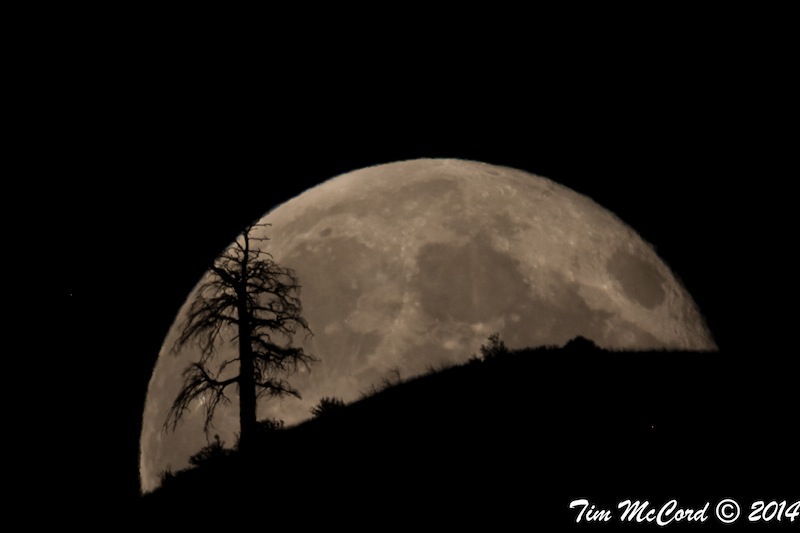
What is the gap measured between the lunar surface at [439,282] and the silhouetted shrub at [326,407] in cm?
14

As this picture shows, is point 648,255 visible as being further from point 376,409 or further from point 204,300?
point 204,300

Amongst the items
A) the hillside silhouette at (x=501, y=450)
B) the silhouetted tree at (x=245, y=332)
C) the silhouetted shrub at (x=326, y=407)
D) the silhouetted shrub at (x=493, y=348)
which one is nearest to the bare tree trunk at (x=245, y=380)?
the silhouetted tree at (x=245, y=332)

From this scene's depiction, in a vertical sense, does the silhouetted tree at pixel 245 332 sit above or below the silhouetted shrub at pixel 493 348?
above

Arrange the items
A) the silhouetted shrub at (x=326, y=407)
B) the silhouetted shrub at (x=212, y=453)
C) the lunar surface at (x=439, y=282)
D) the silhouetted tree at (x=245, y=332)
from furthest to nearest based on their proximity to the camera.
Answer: the lunar surface at (x=439, y=282), the silhouetted tree at (x=245, y=332), the silhouetted shrub at (x=212, y=453), the silhouetted shrub at (x=326, y=407)

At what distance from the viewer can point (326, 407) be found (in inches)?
375

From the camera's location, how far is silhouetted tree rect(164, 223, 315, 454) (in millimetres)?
9953

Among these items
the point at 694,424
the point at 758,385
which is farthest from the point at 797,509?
the point at 758,385

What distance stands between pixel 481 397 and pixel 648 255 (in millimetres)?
7092

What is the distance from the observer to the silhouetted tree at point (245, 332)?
9.95 meters

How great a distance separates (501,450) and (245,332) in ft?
15.0

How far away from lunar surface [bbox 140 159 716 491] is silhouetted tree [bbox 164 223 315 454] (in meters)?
0.26

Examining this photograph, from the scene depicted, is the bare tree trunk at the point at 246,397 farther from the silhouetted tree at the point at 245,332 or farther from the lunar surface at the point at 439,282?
the lunar surface at the point at 439,282

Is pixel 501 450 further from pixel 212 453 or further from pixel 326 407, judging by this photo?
pixel 212 453

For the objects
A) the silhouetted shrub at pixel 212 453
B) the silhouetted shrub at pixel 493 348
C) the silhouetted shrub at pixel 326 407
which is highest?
the silhouetted shrub at pixel 493 348
